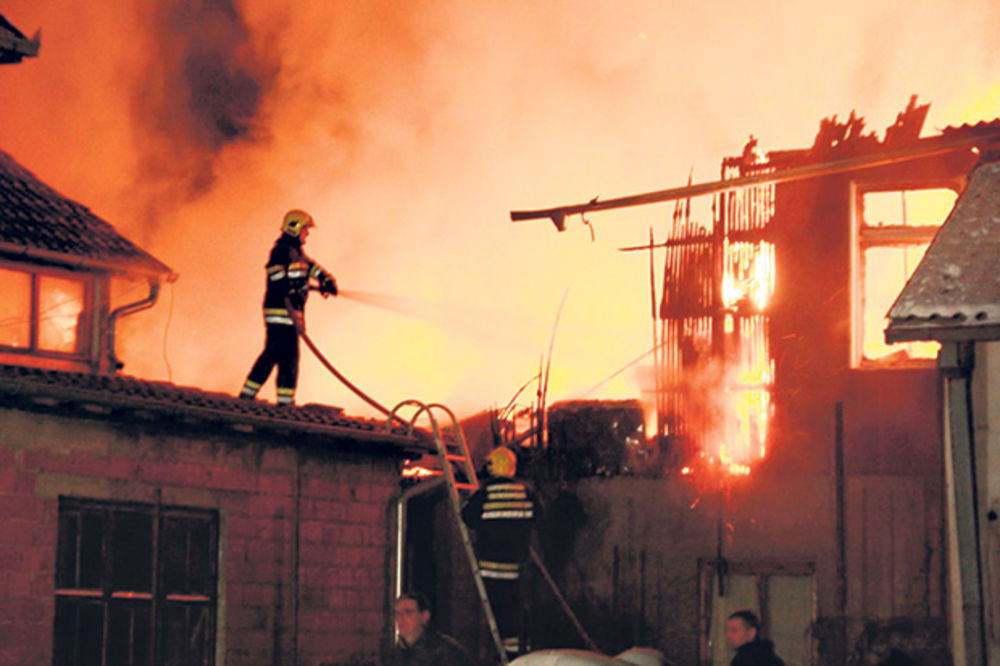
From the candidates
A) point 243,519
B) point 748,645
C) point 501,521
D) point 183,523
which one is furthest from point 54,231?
point 748,645

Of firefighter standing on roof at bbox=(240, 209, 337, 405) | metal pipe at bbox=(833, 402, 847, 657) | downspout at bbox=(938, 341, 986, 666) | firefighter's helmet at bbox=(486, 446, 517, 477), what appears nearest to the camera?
downspout at bbox=(938, 341, 986, 666)

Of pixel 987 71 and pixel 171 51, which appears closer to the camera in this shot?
pixel 987 71

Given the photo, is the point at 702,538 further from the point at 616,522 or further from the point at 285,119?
the point at 285,119

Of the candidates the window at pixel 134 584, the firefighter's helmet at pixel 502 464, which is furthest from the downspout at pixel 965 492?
the window at pixel 134 584

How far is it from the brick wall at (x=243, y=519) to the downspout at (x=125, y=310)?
3.51m

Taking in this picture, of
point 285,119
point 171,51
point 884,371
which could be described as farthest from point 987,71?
→ point 171,51

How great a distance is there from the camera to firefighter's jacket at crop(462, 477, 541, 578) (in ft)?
39.1

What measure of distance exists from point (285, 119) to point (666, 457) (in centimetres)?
1098

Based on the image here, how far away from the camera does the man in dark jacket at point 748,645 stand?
9.70 metres

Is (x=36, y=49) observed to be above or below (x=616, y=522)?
above

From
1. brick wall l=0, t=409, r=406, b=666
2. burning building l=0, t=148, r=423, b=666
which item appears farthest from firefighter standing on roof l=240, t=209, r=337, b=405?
brick wall l=0, t=409, r=406, b=666

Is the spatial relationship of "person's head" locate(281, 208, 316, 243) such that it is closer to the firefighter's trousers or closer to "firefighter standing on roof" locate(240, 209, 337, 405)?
"firefighter standing on roof" locate(240, 209, 337, 405)

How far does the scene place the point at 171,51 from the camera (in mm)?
25734

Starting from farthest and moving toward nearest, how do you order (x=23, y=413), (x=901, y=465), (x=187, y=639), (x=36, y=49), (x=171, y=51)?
1. (x=171, y=51)
2. (x=901, y=465)
3. (x=36, y=49)
4. (x=187, y=639)
5. (x=23, y=413)
